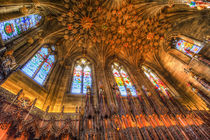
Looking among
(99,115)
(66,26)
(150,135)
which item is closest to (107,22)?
(66,26)

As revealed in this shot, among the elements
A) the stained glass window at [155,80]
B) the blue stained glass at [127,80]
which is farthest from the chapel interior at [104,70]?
the stained glass window at [155,80]

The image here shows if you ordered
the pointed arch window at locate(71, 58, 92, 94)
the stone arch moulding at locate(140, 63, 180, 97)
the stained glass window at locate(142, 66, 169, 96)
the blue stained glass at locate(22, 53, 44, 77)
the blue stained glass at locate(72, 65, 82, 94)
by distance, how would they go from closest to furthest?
the blue stained glass at locate(22, 53, 44, 77) → the blue stained glass at locate(72, 65, 82, 94) → the pointed arch window at locate(71, 58, 92, 94) → the stone arch moulding at locate(140, 63, 180, 97) → the stained glass window at locate(142, 66, 169, 96)

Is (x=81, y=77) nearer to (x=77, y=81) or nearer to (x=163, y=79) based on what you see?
(x=77, y=81)

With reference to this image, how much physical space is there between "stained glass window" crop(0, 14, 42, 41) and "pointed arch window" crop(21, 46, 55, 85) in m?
1.57

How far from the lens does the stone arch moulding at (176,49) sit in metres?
7.96

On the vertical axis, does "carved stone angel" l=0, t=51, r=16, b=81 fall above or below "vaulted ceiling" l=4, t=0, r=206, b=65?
below

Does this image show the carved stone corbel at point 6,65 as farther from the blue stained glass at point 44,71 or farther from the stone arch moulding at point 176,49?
the stone arch moulding at point 176,49

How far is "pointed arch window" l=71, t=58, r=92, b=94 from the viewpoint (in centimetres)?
761

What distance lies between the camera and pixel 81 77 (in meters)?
8.75

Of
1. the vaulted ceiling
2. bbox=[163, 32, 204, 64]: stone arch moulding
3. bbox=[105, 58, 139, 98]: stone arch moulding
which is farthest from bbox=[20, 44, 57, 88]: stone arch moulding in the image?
bbox=[163, 32, 204, 64]: stone arch moulding

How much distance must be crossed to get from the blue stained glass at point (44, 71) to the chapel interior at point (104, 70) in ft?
0.23

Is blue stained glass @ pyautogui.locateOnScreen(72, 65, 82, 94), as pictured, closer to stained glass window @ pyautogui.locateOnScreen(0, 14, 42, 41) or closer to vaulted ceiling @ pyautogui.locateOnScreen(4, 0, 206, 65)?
vaulted ceiling @ pyautogui.locateOnScreen(4, 0, 206, 65)

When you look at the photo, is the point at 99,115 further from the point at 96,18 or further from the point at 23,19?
the point at 96,18

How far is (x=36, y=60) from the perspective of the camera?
7301mm
